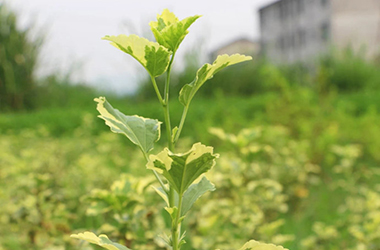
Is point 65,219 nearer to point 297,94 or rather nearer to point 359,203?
point 359,203

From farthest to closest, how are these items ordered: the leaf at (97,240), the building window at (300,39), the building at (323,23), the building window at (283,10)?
1. the building window at (283,10)
2. the building window at (300,39)
3. the building at (323,23)
4. the leaf at (97,240)

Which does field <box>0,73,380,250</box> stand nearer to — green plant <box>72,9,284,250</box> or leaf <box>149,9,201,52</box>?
green plant <box>72,9,284,250</box>

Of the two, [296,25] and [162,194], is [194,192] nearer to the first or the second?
[162,194]

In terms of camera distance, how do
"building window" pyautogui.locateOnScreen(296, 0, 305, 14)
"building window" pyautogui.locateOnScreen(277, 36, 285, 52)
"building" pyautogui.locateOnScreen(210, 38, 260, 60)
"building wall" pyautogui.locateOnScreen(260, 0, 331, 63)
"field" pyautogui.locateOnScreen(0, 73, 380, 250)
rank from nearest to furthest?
"field" pyautogui.locateOnScreen(0, 73, 380, 250) → "building" pyautogui.locateOnScreen(210, 38, 260, 60) → "building wall" pyautogui.locateOnScreen(260, 0, 331, 63) → "building window" pyautogui.locateOnScreen(296, 0, 305, 14) → "building window" pyautogui.locateOnScreen(277, 36, 285, 52)

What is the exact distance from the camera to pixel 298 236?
2.92 meters

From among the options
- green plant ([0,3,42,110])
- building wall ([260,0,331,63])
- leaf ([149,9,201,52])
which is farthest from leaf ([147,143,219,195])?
building wall ([260,0,331,63])

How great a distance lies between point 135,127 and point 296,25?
3236 centimetres

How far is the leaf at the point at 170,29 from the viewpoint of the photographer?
907 mm

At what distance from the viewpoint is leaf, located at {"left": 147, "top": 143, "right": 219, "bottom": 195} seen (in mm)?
844

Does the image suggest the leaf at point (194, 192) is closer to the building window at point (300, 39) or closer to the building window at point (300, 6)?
the building window at point (300, 39)

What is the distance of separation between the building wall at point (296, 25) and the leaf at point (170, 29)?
27.5 m

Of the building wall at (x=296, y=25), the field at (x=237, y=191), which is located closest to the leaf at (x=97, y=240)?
the field at (x=237, y=191)

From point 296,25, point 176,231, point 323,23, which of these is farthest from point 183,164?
point 296,25

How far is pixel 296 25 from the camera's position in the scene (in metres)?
31.3
